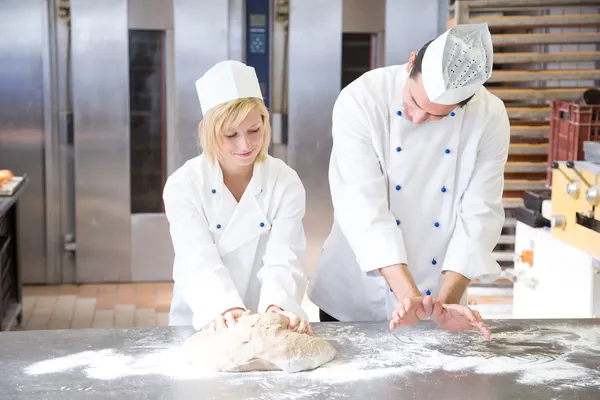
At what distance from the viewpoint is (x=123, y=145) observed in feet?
18.7

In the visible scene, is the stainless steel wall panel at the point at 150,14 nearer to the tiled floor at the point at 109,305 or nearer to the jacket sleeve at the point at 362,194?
the tiled floor at the point at 109,305

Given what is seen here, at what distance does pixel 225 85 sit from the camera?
2.49 m

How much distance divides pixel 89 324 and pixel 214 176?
2.59 m

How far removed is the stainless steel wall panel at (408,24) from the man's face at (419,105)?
333cm

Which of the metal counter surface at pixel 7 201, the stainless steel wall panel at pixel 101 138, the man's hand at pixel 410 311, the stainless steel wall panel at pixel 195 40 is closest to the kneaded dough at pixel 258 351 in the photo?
the man's hand at pixel 410 311

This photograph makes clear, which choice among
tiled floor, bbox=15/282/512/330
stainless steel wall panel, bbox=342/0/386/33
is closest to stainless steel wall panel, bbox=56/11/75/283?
tiled floor, bbox=15/282/512/330

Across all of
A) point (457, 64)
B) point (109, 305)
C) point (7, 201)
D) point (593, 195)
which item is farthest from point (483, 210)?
point (109, 305)

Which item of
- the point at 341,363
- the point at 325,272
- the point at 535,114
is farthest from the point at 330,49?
the point at 341,363

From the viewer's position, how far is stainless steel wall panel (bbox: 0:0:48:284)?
5523 mm

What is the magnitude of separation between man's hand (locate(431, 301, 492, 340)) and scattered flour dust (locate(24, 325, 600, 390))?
4cm

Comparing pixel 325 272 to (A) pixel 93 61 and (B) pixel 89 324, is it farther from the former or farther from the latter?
(A) pixel 93 61

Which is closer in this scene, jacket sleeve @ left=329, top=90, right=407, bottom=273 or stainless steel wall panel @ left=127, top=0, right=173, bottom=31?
jacket sleeve @ left=329, top=90, right=407, bottom=273

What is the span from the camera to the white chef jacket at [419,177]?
2533 mm

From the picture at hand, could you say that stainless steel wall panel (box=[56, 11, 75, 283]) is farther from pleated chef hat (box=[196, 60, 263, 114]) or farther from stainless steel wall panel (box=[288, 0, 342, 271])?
pleated chef hat (box=[196, 60, 263, 114])
